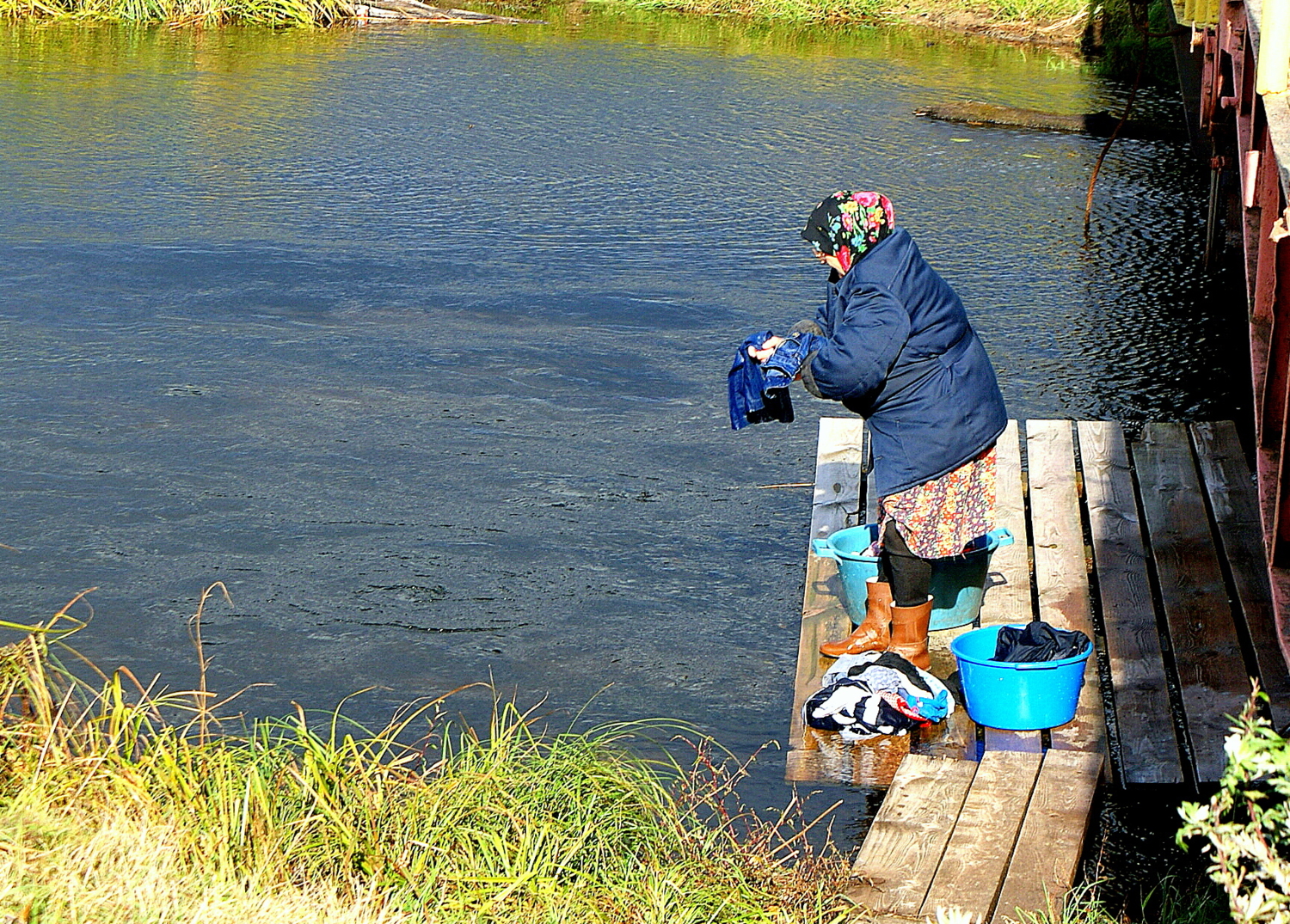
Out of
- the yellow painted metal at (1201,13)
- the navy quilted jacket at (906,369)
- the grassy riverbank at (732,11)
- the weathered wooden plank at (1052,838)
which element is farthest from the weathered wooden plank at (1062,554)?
the grassy riverbank at (732,11)

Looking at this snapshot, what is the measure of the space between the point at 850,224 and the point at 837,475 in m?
2.29

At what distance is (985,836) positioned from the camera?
4.22 metres

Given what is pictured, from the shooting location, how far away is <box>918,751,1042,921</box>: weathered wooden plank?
3941mm

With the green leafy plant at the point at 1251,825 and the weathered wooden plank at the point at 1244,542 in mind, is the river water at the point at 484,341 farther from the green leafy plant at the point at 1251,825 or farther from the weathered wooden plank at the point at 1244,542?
the green leafy plant at the point at 1251,825

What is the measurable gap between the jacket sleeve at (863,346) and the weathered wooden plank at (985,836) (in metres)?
1.20

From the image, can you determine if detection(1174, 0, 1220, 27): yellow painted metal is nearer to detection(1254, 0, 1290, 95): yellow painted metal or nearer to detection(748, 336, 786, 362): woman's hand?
detection(1254, 0, 1290, 95): yellow painted metal

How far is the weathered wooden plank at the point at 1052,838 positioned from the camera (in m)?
3.93

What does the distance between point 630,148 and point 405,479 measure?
7857 mm

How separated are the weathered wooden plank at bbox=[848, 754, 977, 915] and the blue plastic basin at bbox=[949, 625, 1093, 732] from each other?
12.7 inches

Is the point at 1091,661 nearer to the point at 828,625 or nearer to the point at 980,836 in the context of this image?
the point at 828,625

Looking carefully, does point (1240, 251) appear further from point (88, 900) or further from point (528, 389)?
point (88, 900)

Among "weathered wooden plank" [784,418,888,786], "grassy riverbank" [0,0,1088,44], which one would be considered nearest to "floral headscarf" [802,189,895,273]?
"weathered wooden plank" [784,418,888,786]

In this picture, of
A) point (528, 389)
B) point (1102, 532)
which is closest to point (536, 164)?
point (528, 389)

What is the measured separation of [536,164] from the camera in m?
13.8
